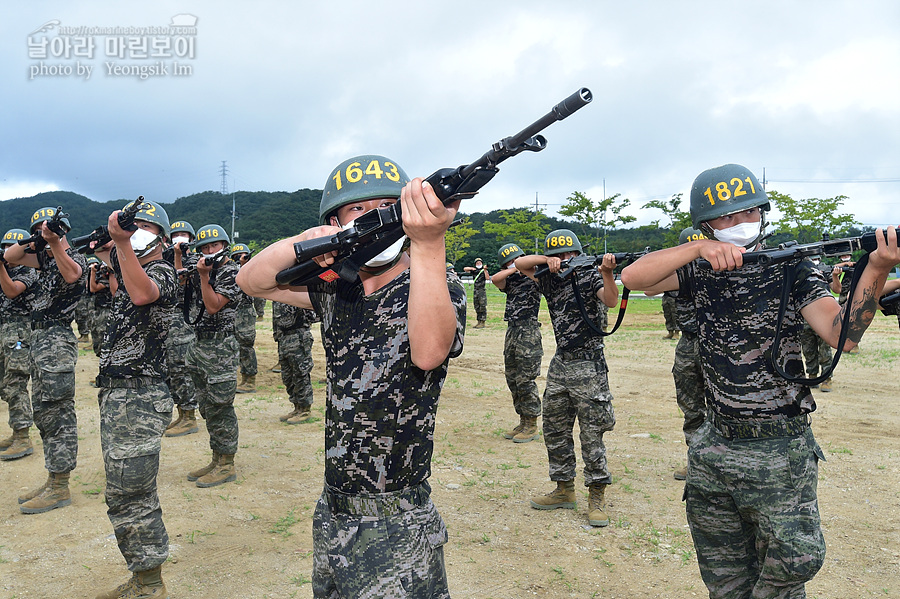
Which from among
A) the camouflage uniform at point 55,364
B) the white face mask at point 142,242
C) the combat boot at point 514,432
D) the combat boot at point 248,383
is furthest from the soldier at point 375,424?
the combat boot at point 248,383

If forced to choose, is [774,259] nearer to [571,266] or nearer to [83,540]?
[571,266]

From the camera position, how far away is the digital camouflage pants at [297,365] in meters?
10.1

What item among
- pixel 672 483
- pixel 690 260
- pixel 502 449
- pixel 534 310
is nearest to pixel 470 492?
pixel 502 449

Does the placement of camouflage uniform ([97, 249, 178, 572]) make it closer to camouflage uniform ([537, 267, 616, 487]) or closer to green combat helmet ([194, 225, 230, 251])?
camouflage uniform ([537, 267, 616, 487])

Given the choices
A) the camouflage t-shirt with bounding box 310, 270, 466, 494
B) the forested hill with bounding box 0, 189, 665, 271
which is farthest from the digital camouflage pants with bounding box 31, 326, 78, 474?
the forested hill with bounding box 0, 189, 665, 271

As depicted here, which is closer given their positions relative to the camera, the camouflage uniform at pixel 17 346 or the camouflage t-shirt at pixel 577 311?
the camouflage t-shirt at pixel 577 311

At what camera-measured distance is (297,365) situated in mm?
10133

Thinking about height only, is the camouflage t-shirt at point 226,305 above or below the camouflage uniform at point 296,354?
above

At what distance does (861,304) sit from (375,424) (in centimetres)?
254

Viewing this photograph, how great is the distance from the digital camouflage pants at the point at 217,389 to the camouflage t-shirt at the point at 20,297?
2.40 m

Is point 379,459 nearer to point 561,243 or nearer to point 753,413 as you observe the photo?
point 753,413

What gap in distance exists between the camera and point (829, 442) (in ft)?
28.4

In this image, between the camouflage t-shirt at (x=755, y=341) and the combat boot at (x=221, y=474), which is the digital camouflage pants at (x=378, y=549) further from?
the combat boot at (x=221, y=474)

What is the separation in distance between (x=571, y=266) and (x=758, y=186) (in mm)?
2559
